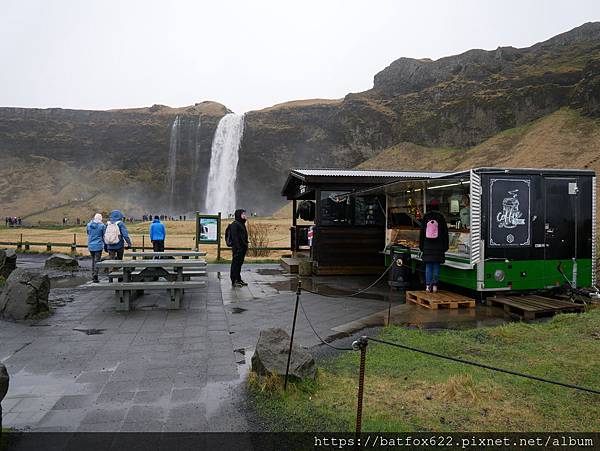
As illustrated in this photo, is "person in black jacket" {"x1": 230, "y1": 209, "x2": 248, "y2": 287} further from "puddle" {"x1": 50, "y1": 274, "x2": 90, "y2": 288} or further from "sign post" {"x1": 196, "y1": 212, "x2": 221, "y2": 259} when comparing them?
"sign post" {"x1": 196, "y1": 212, "x2": 221, "y2": 259}

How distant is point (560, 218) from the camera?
871 cm

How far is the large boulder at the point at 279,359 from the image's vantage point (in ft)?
14.1

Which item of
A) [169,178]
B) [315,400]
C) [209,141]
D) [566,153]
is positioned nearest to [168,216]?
[169,178]

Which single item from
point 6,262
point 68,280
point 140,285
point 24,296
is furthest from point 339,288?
point 6,262

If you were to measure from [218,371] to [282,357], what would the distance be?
963 millimetres

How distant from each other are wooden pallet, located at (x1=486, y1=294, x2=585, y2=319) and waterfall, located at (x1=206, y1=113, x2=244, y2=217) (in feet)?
204

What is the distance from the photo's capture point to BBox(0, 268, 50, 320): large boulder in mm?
7336

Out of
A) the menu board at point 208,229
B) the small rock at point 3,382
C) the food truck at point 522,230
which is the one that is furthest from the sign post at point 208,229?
the small rock at point 3,382

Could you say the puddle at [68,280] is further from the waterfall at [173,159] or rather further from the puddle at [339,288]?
the waterfall at [173,159]

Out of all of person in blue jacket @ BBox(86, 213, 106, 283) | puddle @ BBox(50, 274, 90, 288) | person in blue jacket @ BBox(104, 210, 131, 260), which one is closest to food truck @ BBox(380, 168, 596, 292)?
person in blue jacket @ BBox(104, 210, 131, 260)

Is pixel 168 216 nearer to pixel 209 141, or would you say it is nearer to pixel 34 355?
pixel 209 141

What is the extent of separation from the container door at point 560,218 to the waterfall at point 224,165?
61934 mm

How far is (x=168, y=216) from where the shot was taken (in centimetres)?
7294

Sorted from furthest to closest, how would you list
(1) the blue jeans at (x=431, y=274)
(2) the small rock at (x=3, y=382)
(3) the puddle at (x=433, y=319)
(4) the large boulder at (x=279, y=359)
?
1. (1) the blue jeans at (x=431, y=274)
2. (3) the puddle at (x=433, y=319)
3. (4) the large boulder at (x=279, y=359)
4. (2) the small rock at (x=3, y=382)
